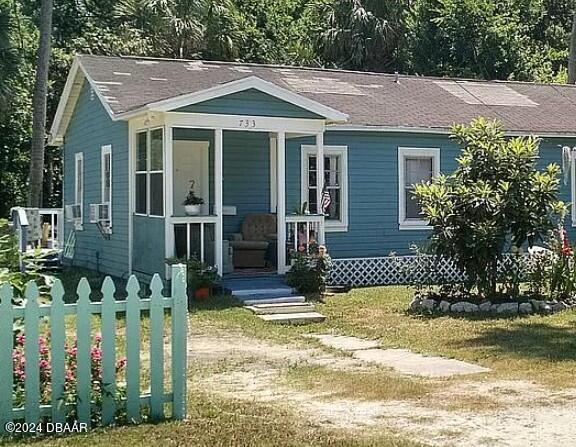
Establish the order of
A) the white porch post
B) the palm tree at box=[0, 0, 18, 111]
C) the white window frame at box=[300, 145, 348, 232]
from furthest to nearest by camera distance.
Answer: the palm tree at box=[0, 0, 18, 111]
the white window frame at box=[300, 145, 348, 232]
the white porch post

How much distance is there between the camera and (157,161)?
14.3 metres

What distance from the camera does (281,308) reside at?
12.8 metres

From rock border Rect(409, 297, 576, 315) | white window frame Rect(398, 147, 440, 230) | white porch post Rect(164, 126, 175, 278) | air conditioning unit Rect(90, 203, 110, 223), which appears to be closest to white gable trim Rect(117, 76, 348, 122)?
white porch post Rect(164, 126, 175, 278)

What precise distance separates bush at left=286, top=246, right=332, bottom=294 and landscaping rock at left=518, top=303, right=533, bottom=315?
11.0ft

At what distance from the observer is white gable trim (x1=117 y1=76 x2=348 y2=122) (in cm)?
1341

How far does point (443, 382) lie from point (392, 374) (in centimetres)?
60

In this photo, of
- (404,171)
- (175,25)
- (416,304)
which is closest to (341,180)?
(404,171)

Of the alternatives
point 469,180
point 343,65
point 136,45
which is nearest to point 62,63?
point 136,45

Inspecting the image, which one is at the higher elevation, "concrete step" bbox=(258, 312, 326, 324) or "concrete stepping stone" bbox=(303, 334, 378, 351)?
"concrete step" bbox=(258, 312, 326, 324)

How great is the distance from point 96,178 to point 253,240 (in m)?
3.80

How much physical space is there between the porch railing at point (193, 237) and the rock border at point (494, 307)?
3485 mm

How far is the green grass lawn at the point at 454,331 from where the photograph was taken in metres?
8.87

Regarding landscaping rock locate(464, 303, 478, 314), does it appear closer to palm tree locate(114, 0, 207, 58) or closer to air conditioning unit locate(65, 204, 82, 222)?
air conditioning unit locate(65, 204, 82, 222)

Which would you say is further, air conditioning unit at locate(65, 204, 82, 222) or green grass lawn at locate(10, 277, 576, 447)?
air conditioning unit at locate(65, 204, 82, 222)
